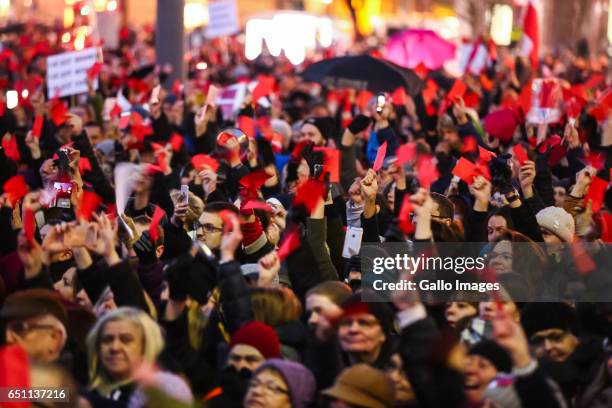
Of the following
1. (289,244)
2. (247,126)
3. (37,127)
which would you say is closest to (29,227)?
(289,244)

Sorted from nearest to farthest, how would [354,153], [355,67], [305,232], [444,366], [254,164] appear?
[444,366] < [305,232] < [254,164] < [354,153] < [355,67]

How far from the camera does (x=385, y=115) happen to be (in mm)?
11500

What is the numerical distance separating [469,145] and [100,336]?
551 centimetres

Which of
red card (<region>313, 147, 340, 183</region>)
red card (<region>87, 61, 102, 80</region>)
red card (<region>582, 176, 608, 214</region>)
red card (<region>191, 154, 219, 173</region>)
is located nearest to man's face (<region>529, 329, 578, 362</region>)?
red card (<region>582, 176, 608, 214</region>)

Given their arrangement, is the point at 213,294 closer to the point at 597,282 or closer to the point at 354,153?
the point at 597,282

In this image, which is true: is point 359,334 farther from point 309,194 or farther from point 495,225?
point 495,225

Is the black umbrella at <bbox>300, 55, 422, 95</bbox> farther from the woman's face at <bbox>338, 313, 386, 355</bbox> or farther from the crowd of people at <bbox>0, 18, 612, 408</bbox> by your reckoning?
the woman's face at <bbox>338, 313, 386, 355</bbox>

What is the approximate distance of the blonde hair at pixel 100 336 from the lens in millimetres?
5656

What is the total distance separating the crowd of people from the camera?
5.46 metres

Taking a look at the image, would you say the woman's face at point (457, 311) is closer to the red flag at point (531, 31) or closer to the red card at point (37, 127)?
the red card at point (37, 127)

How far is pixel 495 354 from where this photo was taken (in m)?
5.55

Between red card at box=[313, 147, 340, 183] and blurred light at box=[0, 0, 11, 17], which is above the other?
blurred light at box=[0, 0, 11, 17]

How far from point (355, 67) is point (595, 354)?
789cm

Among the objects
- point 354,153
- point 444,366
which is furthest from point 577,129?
point 444,366
